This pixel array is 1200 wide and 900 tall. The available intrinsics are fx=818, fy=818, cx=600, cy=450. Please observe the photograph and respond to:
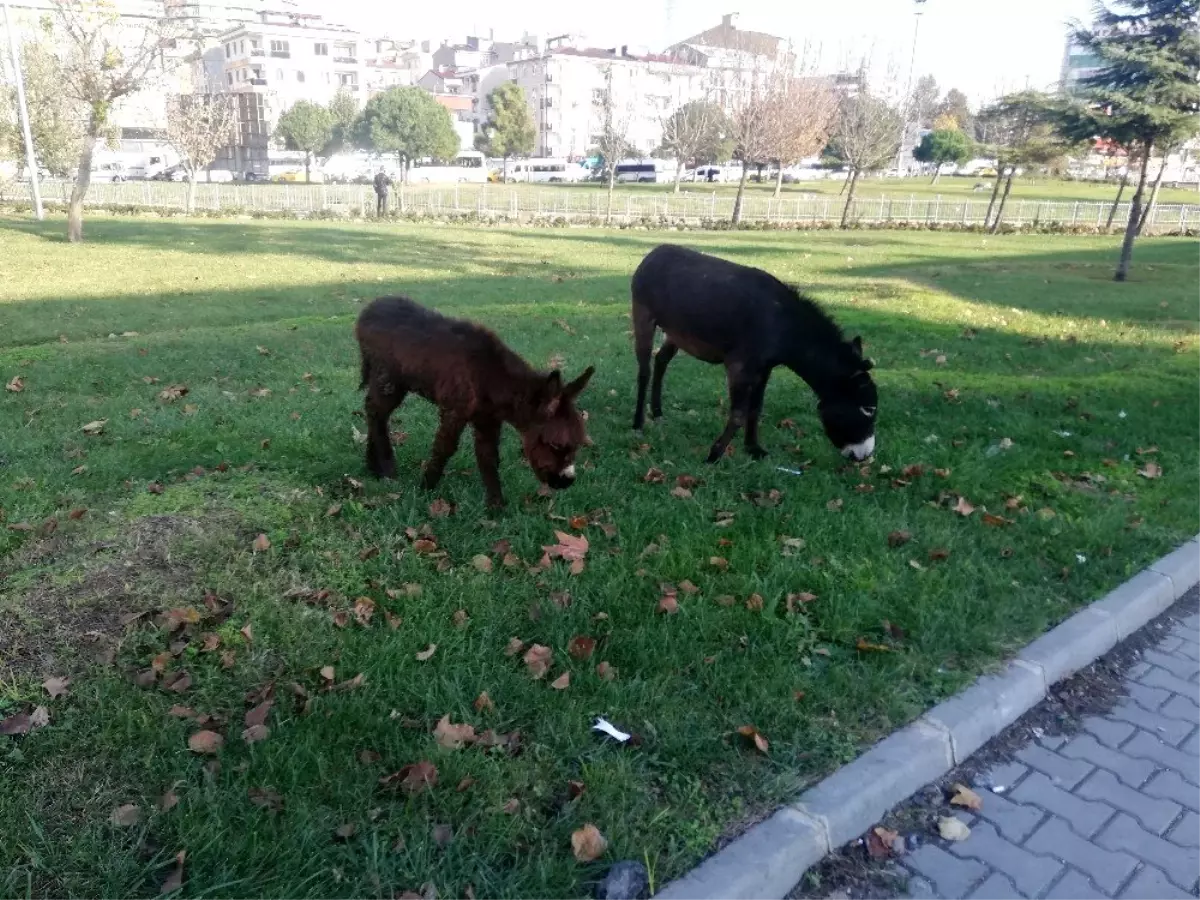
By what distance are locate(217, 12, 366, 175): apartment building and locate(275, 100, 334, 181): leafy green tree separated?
24.9 feet

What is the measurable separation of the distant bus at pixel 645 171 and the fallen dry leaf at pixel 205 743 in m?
73.4

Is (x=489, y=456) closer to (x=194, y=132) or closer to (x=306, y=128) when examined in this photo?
(x=194, y=132)

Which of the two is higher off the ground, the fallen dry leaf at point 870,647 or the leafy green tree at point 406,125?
the leafy green tree at point 406,125

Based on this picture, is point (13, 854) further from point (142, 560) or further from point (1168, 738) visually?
point (1168, 738)

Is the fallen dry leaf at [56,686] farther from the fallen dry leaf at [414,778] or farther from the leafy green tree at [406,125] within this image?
the leafy green tree at [406,125]

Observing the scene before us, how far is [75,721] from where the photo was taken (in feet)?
10.8

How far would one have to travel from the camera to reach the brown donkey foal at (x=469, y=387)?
4.75 metres

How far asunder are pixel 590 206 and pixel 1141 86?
81.1 feet

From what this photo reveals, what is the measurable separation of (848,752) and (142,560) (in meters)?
3.73

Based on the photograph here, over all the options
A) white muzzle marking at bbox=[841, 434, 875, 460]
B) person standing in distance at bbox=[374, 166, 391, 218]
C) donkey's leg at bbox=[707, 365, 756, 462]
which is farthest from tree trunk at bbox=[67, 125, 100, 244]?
white muzzle marking at bbox=[841, 434, 875, 460]

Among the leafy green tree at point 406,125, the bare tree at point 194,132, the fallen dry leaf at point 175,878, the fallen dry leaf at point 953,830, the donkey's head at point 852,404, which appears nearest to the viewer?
the fallen dry leaf at point 175,878

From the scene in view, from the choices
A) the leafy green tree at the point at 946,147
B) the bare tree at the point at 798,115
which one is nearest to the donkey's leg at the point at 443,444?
the bare tree at the point at 798,115

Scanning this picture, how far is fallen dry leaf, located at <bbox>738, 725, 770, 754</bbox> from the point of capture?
11.0 ft

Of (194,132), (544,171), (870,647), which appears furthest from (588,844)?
(544,171)
